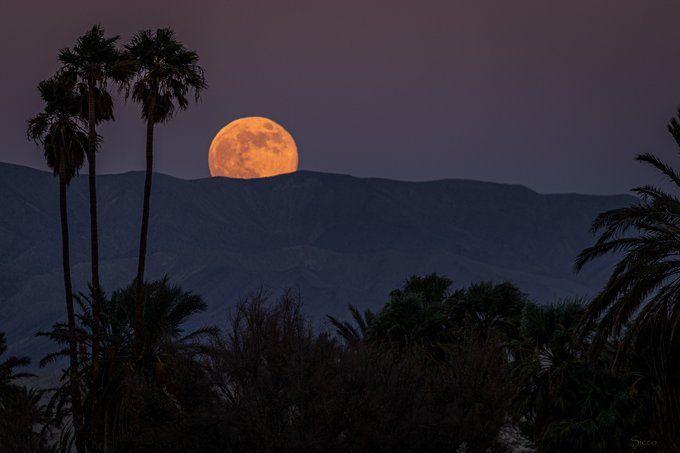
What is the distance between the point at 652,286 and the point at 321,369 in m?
11.4

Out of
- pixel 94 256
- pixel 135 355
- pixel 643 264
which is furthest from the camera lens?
pixel 94 256

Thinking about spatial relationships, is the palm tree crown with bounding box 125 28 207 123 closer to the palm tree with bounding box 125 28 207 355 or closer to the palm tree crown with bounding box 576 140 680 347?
the palm tree with bounding box 125 28 207 355

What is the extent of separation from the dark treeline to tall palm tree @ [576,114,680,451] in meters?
0.06

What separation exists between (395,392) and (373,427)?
1.98 meters

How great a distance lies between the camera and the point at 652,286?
28969mm

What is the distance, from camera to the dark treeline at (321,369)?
97.4 feet

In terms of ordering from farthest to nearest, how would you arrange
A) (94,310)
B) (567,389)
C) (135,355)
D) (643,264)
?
(94,310), (135,355), (567,389), (643,264)

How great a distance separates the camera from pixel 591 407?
37.9 meters

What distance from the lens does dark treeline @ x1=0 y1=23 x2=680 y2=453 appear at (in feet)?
97.4

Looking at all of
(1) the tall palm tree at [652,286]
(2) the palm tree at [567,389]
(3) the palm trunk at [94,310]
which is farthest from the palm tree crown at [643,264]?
(3) the palm trunk at [94,310]

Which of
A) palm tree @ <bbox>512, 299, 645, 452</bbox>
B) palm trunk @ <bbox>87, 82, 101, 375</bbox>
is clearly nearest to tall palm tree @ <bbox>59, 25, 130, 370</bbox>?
palm trunk @ <bbox>87, 82, 101, 375</bbox>
